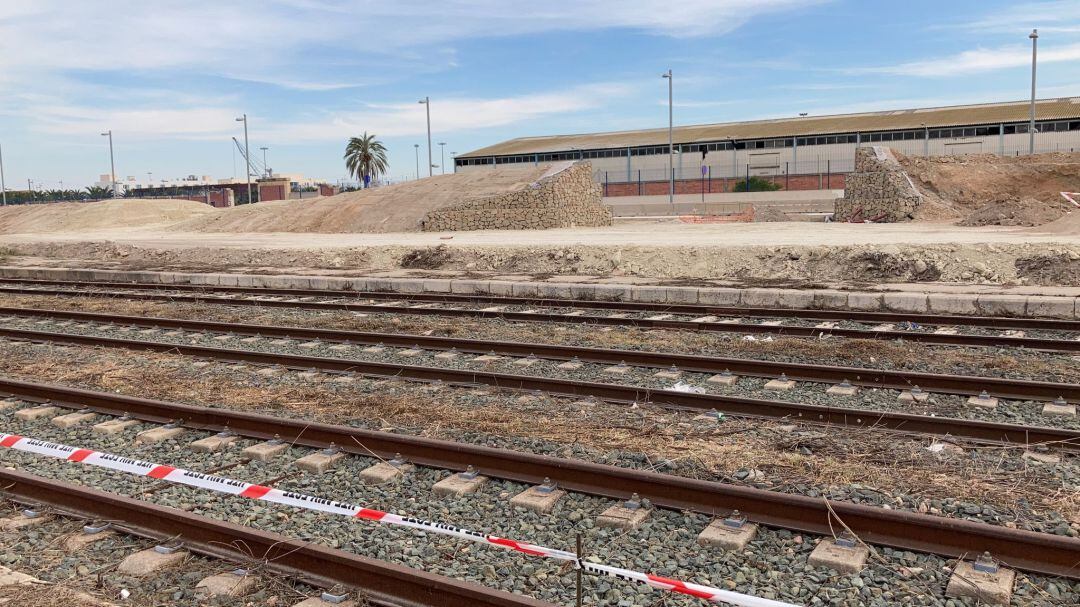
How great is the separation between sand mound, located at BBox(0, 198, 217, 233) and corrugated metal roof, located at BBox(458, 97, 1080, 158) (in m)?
34.9

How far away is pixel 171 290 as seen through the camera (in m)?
21.3

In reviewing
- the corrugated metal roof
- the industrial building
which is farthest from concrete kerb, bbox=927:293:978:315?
the corrugated metal roof

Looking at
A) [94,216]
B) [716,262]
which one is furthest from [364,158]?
[716,262]

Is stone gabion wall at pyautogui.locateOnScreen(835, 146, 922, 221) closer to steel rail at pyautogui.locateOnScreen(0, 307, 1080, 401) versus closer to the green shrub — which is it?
the green shrub

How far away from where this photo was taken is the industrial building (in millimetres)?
69562

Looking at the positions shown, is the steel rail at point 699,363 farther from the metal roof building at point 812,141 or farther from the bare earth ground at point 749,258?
the metal roof building at point 812,141

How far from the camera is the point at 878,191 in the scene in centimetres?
4053

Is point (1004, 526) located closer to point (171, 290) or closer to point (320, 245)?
point (171, 290)

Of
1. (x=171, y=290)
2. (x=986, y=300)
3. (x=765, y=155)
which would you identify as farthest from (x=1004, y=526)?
(x=765, y=155)

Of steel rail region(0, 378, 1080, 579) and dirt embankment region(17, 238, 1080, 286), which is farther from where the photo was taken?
dirt embankment region(17, 238, 1080, 286)

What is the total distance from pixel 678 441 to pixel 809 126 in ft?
264

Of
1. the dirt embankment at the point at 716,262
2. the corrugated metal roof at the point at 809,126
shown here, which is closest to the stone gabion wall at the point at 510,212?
the dirt embankment at the point at 716,262

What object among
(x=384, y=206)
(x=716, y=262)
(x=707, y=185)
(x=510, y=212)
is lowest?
(x=716, y=262)

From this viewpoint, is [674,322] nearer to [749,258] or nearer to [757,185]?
[749,258]
